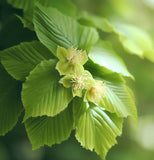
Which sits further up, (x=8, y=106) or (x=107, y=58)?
(x=107, y=58)

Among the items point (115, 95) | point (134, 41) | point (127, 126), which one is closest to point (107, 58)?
point (115, 95)

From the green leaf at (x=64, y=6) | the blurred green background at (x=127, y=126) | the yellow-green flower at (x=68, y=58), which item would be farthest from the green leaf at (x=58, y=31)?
the blurred green background at (x=127, y=126)

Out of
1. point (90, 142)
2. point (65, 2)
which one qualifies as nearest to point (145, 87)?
point (65, 2)

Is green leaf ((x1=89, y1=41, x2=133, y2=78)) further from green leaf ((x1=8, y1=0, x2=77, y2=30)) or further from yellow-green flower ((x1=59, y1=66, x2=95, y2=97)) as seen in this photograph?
green leaf ((x1=8, y1=0, x2=77, y2=30))

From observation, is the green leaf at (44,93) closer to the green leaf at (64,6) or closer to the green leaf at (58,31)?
the green leaf at (58,31)

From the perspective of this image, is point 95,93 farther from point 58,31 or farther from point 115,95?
point 58,31

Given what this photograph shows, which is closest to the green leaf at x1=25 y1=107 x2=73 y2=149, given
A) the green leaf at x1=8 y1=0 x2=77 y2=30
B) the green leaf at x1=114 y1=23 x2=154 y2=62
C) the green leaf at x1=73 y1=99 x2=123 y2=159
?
the green leaf at x1=73 y1=99 x2=123 y2=159
